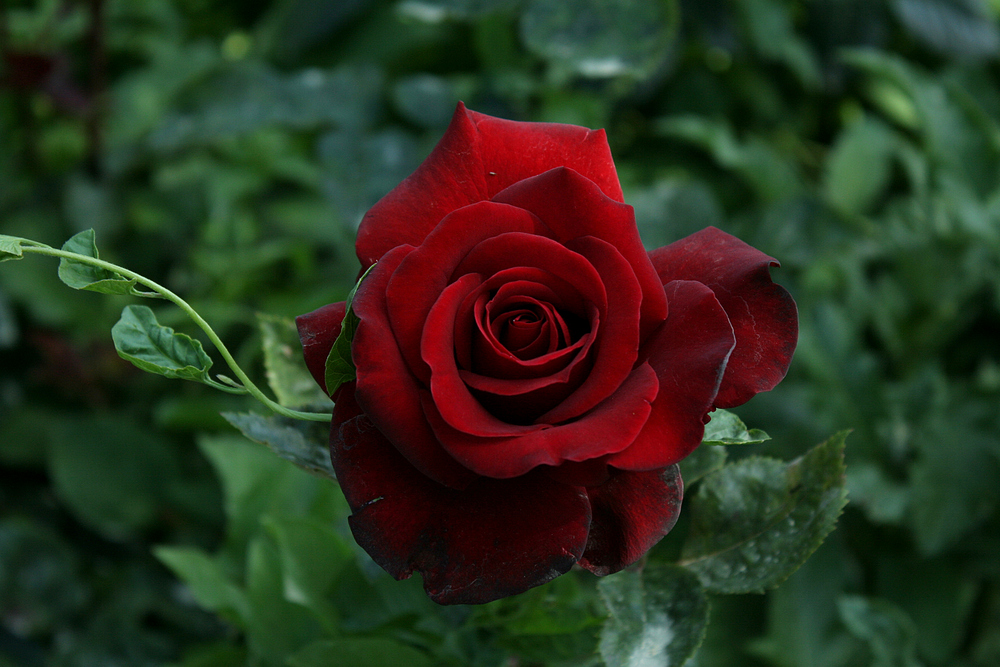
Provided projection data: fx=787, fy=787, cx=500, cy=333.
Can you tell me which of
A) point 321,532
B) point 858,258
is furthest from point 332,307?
point 858,258

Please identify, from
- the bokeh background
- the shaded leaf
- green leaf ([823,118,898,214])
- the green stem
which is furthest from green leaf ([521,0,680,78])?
the green stem

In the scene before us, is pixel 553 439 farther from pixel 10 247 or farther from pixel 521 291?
pixel 10 247

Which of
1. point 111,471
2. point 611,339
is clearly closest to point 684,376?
point 611,339

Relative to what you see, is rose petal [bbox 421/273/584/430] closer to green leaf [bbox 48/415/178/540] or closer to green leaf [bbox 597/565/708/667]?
green leaf [bbox 597/565/708/667]

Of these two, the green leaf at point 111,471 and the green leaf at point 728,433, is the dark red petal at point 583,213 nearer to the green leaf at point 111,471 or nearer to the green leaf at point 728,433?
the green leaf at point 728,433

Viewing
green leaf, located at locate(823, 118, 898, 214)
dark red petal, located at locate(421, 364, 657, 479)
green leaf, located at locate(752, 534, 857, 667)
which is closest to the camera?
dark red petal, located at locate(421, 364, 657, 479)

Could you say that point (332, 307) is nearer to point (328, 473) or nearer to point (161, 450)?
point (328, 473)
